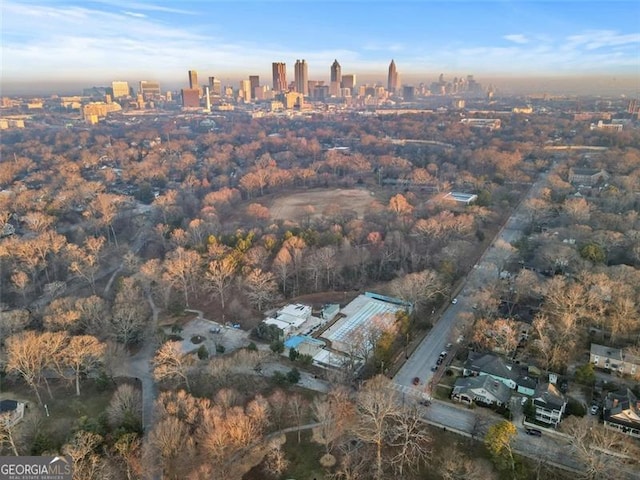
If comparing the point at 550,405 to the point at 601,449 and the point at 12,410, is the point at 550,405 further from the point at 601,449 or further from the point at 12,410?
the point at 12,410

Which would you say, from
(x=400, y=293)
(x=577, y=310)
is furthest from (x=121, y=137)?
(x=577, y=310)


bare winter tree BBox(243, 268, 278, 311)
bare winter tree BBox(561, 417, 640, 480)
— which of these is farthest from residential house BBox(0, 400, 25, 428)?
bare winter tree BBox(561, 417, 640, 480)

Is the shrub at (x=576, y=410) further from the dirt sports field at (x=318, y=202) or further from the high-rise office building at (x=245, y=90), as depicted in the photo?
the high-rise office building at (x=245, y=90)

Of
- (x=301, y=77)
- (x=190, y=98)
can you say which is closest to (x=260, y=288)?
(x=190, y=98)

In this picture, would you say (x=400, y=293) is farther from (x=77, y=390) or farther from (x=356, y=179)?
(x=356, y=179)

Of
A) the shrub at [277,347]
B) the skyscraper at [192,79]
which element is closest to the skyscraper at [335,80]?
the skyscraper at [192,79]

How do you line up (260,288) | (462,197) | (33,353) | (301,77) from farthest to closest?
(301,77)
(462,197)
(260,288)
(33,353)
